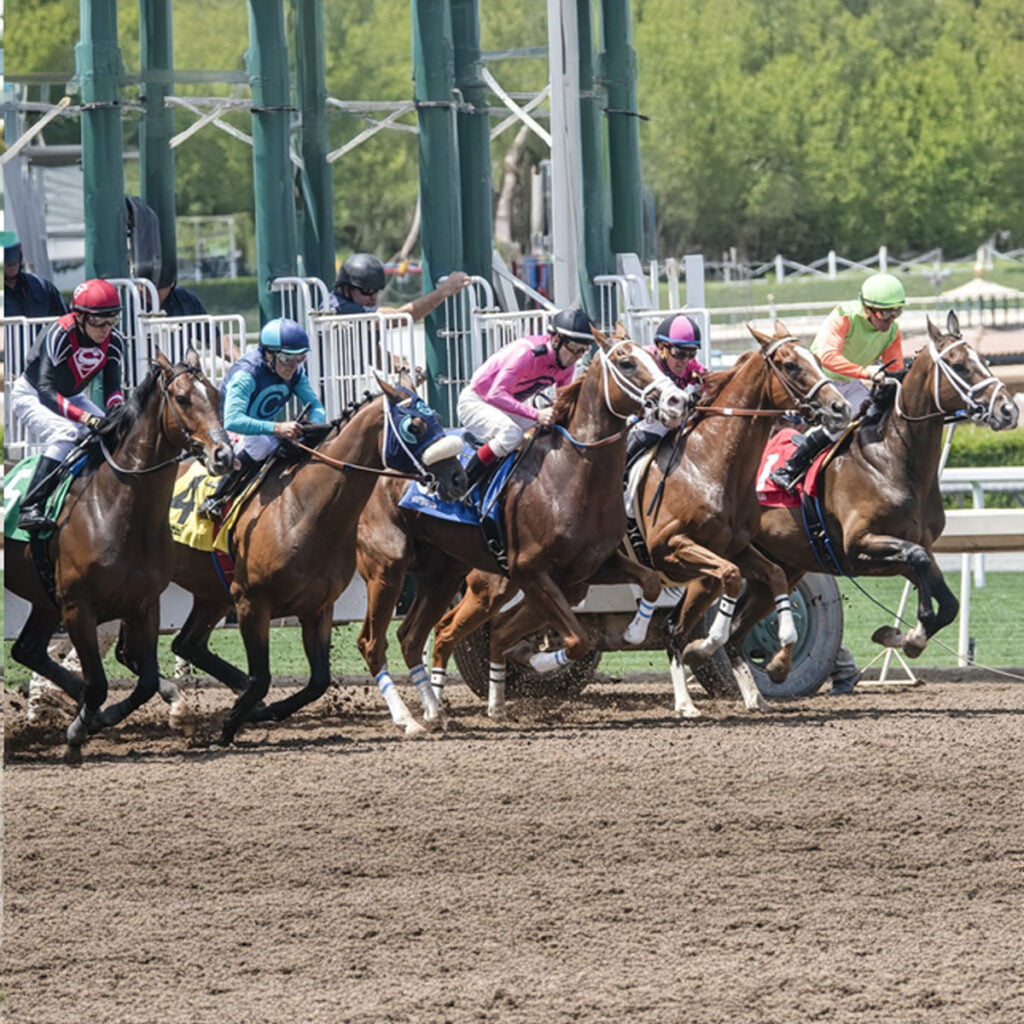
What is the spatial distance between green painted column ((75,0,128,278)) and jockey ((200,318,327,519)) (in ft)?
7.89

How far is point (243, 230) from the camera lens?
42812 millimetres

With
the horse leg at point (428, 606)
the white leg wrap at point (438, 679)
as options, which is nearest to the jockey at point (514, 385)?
the horse leg at point (428, 606)

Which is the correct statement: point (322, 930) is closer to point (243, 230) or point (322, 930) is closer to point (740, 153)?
point (243, 230)

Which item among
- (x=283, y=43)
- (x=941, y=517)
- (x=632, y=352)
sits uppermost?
(x=283, y=43)

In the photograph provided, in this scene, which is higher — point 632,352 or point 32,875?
point 632,352

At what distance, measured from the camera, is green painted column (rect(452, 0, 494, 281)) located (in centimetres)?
1270

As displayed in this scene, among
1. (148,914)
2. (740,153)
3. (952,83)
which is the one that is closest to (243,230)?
(740,153)

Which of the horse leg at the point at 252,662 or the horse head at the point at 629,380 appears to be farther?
the horse head at the point at 629,380

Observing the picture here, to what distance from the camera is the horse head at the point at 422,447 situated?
8367 millimetres

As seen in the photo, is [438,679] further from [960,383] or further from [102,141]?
[102,141]

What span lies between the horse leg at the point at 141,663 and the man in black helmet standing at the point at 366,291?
2.51 m

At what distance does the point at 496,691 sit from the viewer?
966cm

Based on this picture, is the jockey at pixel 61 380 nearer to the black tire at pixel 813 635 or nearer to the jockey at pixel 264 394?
the jockey at pixel 264 394

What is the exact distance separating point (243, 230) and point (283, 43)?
105 feet
